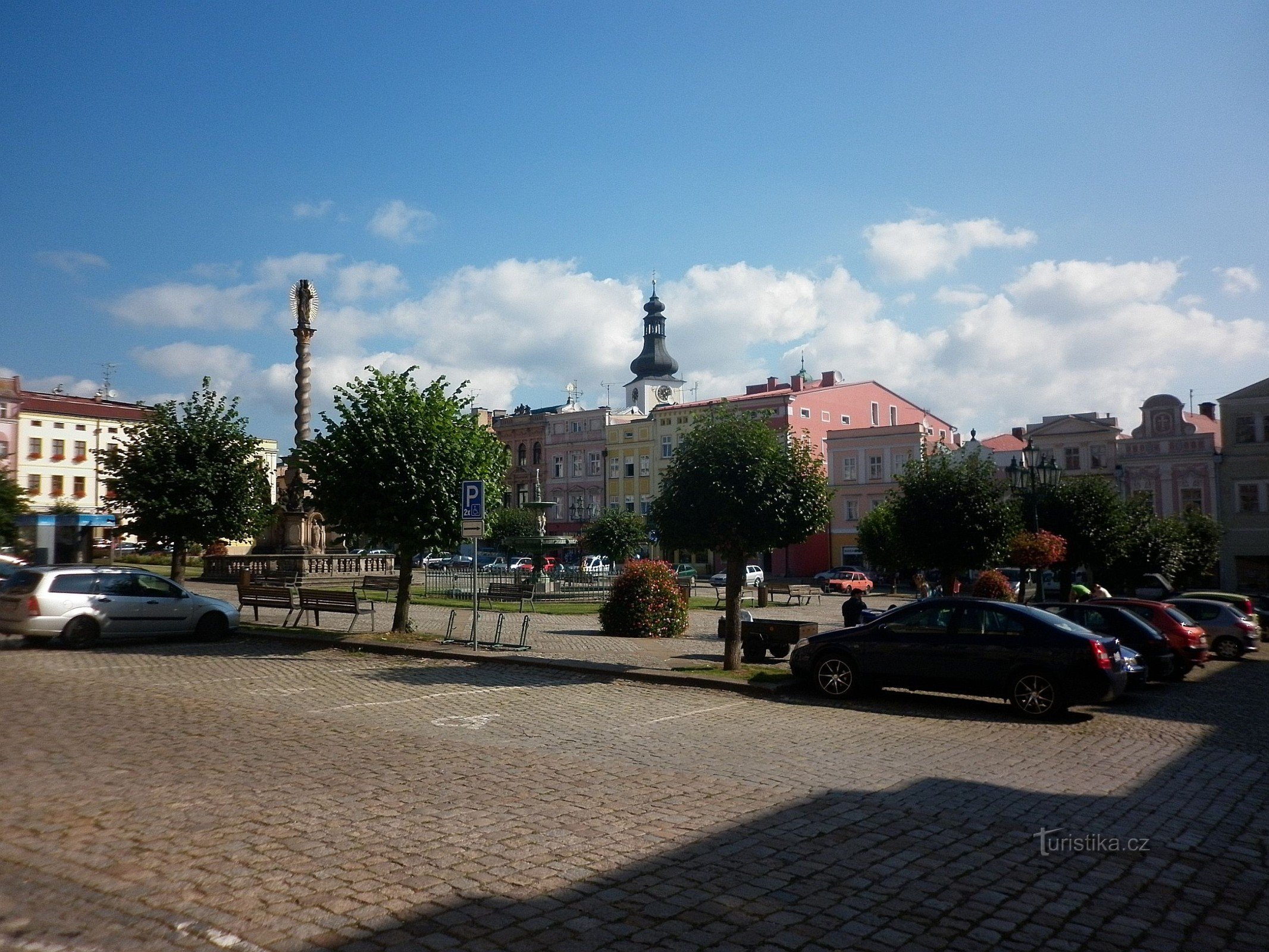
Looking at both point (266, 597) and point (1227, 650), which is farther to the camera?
point (266, 597)

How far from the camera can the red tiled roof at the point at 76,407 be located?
75.1 meters

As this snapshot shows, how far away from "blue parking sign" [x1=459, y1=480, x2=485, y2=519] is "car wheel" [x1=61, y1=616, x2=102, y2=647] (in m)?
7.64

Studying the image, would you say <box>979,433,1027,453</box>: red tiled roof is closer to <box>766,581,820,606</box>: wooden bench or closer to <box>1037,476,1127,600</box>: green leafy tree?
<box>766,581,820,606</box>: wooden bench

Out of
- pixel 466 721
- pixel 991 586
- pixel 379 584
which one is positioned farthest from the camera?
pixel 379 584

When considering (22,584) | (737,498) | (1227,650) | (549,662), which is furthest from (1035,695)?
(22,584)

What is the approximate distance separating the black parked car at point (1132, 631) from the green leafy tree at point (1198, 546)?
2364 centimetres

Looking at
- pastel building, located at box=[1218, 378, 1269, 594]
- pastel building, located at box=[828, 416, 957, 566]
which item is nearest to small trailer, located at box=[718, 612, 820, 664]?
pastel building, located at box=[1218, 378, 1269, 594]

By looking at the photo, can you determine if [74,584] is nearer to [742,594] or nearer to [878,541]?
[742,594]

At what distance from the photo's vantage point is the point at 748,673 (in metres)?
16.1

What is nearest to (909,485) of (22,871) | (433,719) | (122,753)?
(433,719)

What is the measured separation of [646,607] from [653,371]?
8680cm

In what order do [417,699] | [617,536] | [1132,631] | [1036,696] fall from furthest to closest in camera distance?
1. [617,536]
2. [1132,631]
3. [417,699]
4. [1036,696]

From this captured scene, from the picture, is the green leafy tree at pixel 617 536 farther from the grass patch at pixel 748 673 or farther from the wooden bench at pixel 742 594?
the grass patch at pixel 748 673

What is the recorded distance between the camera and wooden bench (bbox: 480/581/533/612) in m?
32.1
